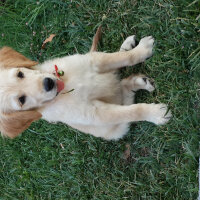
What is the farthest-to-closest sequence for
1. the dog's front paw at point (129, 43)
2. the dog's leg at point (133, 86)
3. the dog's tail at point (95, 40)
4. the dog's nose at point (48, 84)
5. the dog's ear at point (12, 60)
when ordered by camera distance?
the dog's tail at point (95, 40), the dog's front paw at point (129, 43), the dog's leg at point (133, 86), the dog's ear at point (12, 60), the dog's nose at point (48, 84)

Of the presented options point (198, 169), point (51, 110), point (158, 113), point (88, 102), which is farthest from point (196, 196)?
point (51, 110)

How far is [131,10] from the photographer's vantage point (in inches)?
124

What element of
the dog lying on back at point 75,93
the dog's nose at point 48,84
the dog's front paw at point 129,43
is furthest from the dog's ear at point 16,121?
the dog's front paw at point 129,43

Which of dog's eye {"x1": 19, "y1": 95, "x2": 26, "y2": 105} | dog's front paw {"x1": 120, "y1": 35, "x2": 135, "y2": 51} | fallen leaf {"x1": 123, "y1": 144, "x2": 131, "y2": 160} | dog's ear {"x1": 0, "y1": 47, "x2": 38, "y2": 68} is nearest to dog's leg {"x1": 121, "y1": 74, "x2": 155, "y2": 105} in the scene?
dog's front paw {"x1": 120, "y1": 35, "x2": 135, "y2": 51}

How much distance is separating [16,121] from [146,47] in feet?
5.00

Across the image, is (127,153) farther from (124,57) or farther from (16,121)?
(16,121)

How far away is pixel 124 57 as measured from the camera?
119 inches

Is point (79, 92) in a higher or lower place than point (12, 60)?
lower

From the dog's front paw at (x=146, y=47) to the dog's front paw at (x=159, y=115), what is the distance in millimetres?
554

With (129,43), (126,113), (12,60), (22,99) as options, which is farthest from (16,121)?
(129,43)

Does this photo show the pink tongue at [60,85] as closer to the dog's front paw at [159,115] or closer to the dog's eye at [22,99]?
the dog's eye at [22,99]

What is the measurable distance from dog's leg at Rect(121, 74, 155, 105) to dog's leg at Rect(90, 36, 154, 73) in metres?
0.20

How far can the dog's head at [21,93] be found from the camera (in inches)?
108

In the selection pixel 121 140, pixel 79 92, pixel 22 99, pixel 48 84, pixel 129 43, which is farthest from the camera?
pixel 121 140
